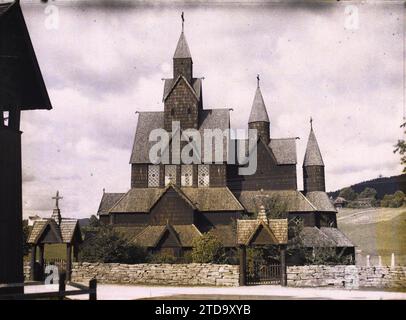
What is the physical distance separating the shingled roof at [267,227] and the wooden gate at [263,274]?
82.8 inches

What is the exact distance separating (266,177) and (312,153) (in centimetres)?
626

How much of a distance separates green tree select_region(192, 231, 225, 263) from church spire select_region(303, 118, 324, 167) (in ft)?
56.9

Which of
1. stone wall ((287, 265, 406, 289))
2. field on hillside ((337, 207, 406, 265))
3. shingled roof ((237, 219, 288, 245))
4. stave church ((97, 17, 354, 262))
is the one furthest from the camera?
field on hillside ((337, 207, 406, 265))

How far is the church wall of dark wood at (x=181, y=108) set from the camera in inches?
1715

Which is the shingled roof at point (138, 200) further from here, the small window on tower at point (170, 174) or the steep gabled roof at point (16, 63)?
the steep gabled roof at point (16, 63)

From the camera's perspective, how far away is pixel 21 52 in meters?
15.5

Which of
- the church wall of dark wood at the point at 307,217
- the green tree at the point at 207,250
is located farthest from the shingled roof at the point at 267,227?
the church wall of dark wood at the point at 307,217

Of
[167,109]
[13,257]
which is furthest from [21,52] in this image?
[167,109]

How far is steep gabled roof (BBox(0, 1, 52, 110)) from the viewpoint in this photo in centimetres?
1496

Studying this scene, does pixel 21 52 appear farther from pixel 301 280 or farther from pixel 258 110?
pixel 258 110

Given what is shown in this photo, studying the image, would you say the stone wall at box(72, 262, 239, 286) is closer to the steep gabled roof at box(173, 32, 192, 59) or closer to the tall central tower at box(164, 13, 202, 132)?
the tall central tower at box(164, 13, 202, 132)

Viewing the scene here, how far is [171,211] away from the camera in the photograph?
39250 millimetres

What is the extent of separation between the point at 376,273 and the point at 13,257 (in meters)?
18.1

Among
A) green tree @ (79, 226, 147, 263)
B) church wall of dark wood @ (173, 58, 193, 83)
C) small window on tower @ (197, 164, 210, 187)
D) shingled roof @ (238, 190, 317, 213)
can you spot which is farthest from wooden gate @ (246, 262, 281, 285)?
church wall of dark wood @ (173, 58, 193, 83)
